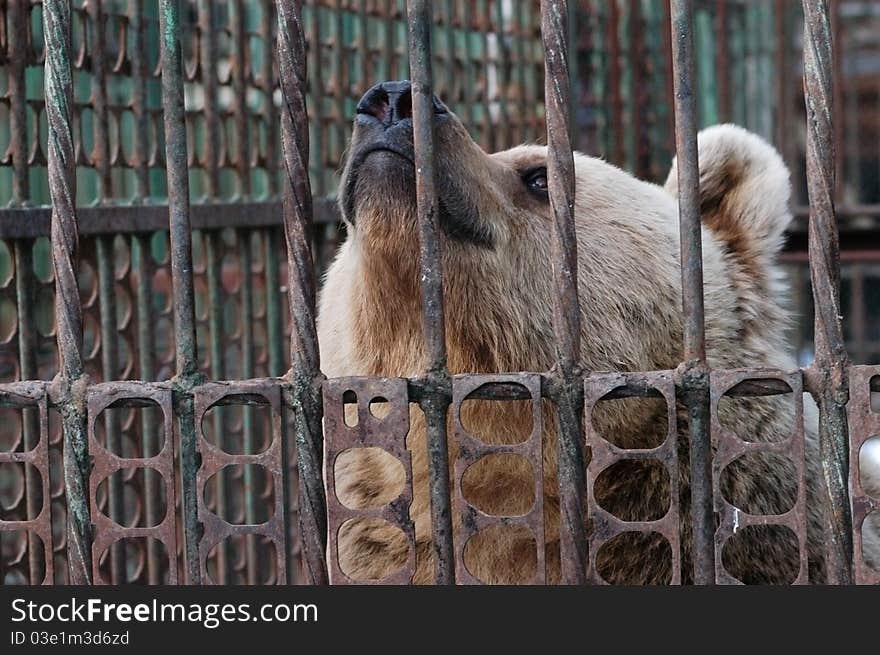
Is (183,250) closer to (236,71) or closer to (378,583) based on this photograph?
(378,583)

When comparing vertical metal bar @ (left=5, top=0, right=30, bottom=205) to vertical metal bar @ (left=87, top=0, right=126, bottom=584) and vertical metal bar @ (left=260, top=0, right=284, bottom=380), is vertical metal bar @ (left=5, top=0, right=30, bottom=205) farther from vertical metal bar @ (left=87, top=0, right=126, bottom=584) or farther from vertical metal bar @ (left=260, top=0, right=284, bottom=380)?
vertical metal bar @ (left=260, top=0, right=284, bottom=380)

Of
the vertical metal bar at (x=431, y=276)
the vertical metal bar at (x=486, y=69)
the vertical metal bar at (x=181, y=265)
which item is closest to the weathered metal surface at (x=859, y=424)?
the vertical metal bar at (x=431, y=276)

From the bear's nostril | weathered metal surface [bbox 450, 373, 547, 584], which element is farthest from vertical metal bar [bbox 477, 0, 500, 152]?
weathered metal surface [bbox 450, 373, 547, 584]

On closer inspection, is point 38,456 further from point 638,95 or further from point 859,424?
point 638,95

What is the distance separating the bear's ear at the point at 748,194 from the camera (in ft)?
10.1

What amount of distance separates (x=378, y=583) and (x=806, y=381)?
0.72m

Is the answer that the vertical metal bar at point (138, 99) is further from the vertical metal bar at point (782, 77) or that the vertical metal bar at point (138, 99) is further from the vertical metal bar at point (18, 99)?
the vertical metal bar at point (782, 77)

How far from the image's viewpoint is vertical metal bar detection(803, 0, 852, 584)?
1775mm

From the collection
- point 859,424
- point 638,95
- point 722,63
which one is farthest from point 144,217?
point 722,63

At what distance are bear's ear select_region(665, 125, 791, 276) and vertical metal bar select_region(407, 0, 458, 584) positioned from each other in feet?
4.80

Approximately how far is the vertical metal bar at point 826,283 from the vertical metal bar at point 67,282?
1.14 m

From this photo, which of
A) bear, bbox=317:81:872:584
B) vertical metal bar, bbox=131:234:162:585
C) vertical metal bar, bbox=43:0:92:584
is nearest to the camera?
vertical metal bar, bbox=43:0:92:584

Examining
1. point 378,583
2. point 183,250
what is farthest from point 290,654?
point 183,250

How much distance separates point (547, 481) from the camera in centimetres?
264
